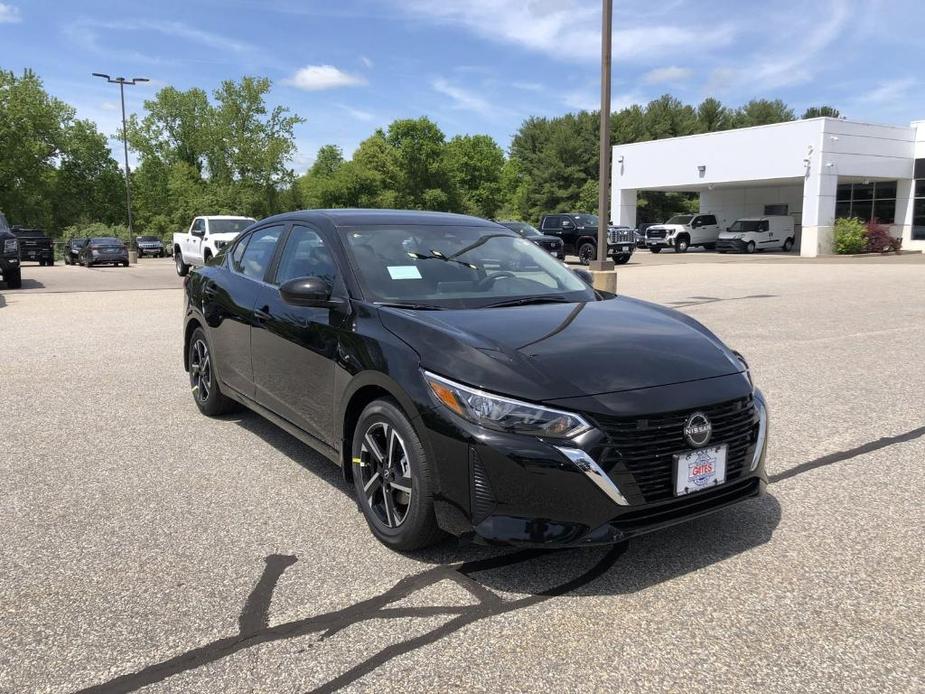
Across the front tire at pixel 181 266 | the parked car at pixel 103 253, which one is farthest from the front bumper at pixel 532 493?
the parked car at pixel 103 253

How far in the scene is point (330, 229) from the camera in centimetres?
443

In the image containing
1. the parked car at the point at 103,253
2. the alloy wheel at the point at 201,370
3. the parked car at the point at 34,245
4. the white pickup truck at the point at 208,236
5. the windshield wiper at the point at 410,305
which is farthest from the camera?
the parked car at the point at 34,245

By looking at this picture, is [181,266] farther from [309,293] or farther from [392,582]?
[392,582]

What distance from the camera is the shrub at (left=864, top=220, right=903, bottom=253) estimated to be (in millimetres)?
35938

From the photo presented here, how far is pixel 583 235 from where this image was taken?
28.2m

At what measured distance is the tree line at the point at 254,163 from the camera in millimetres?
65688

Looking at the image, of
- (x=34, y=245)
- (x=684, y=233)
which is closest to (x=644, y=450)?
(x=34, y=245)

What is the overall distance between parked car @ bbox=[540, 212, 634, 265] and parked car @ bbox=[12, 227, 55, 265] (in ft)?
77.5

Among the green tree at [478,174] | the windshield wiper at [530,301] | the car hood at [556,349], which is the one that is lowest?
the car hood at [556,349]

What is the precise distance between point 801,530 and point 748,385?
84 cm

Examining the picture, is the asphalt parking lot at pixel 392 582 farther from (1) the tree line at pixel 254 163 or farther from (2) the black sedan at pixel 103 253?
(1) the tree line at pixel 254 163

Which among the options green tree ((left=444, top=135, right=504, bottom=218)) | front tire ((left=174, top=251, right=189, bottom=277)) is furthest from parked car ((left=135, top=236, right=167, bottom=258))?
green tree ((left=444, top=135, right=504, bottom=218))

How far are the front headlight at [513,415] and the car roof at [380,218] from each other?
176cm

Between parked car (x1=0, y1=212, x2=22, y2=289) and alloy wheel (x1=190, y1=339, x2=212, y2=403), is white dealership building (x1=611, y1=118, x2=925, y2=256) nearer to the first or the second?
parked car (x1=0, y1=212, x2=22, y2=289)
